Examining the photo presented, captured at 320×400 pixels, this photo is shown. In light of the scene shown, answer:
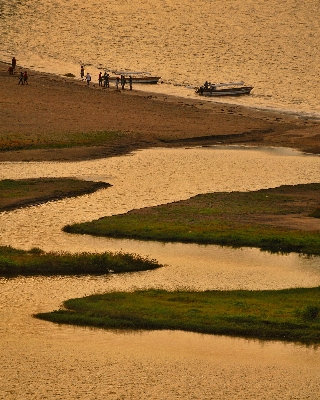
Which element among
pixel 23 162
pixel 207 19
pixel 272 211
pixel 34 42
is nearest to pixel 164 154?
pixel 23 162

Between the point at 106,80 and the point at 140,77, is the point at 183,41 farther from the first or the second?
the point at 106,80

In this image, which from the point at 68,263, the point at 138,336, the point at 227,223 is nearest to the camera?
the point at 138,336

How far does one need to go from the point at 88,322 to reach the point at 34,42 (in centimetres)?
9502

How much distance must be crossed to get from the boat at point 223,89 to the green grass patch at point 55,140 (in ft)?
83.0

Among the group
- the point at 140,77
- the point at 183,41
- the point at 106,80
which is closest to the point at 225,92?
the point at 140,77

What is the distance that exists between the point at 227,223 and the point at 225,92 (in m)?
50.7

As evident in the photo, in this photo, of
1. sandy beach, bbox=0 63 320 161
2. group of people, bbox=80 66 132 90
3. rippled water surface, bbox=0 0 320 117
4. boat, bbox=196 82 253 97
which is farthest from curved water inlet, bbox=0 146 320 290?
rippled water surface, bbox=0 0 320 117

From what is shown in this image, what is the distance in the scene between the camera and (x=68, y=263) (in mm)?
36969

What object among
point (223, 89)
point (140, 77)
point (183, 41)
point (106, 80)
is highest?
point (183, 41)

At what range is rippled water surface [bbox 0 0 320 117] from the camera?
106 metres

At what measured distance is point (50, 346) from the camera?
2923 cm

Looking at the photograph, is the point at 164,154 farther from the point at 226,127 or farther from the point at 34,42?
the point at 34,42

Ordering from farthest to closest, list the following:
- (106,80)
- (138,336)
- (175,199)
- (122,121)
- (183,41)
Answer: (183,41) → (106,80) → (122,121) → (175,199) → (138,336)

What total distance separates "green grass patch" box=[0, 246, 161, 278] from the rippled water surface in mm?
53459
